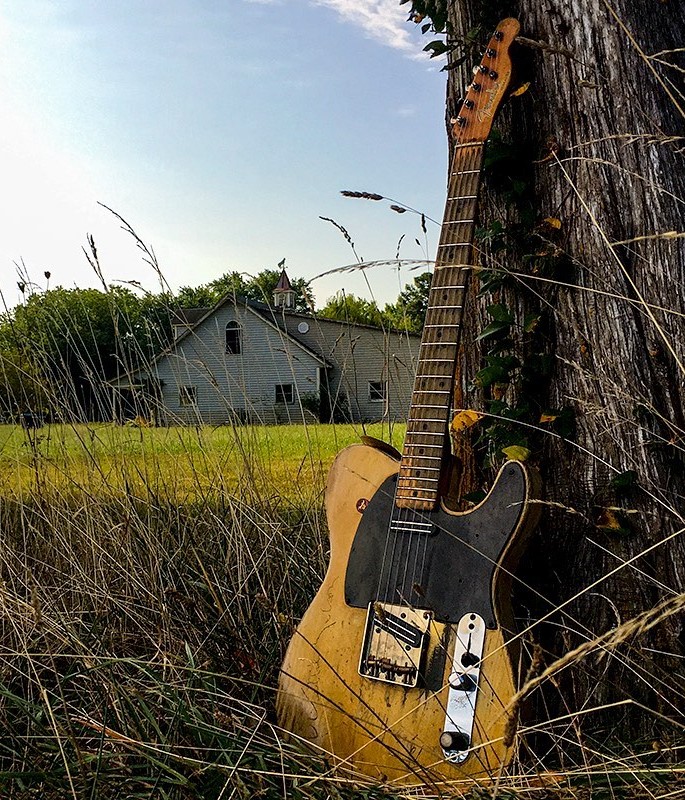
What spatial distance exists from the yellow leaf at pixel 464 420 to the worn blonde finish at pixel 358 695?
0.30 meters

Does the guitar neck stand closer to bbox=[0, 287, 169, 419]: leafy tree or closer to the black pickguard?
the black pickguard

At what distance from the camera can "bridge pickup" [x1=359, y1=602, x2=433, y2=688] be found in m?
2.04

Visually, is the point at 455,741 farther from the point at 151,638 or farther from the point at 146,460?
the point at 146,460

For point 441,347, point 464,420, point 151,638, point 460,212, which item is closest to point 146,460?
point 151,638

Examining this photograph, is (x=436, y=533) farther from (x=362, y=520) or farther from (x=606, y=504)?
(x=606, y=504)

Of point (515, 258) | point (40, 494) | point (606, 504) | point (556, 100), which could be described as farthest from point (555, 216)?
point (40, 494)

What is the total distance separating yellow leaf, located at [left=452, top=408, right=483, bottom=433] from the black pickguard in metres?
0.33

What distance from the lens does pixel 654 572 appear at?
2.17 m

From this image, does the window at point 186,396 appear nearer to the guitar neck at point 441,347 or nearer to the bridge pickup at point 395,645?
the guitar neck at point 441,347

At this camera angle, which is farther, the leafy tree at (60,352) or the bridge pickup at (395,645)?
the leafy tree at (60,352)

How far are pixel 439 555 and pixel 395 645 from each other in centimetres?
25

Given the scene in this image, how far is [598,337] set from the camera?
222cm

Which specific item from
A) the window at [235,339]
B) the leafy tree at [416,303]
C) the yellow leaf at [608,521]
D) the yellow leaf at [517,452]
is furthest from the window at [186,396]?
the yellow leaf at [608,521]

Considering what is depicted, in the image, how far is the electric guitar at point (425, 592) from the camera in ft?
6.46
